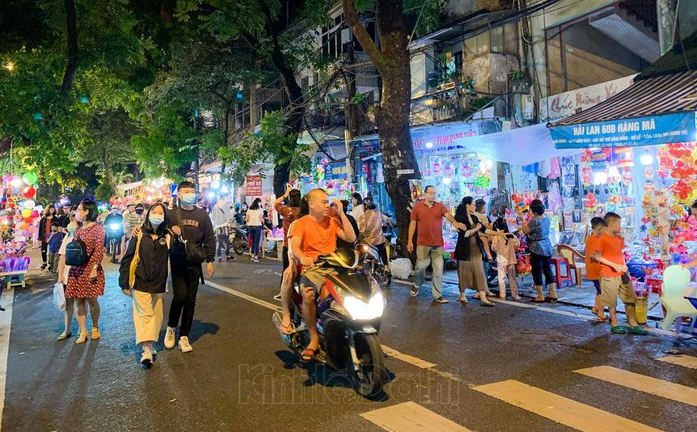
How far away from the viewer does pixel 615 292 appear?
7.33 meters

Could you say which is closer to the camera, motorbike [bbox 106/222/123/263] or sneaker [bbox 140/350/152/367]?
sneaker [bbox 140/350/152/367]

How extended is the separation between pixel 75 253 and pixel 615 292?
7.23 meters

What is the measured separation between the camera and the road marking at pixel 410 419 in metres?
4.20

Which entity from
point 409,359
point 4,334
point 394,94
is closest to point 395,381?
point 409,359

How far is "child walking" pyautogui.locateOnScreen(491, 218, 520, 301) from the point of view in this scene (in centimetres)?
991

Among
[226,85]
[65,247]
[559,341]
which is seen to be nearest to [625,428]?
[559,341]

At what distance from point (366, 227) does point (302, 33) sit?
13.4 meters

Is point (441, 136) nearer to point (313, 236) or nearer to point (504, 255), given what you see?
point (504, 255)

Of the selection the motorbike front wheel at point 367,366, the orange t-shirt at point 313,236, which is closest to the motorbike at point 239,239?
the orange t-shirt at point 313,236

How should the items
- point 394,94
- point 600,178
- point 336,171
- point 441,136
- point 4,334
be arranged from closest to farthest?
1. point 4,334
2. point 394,94
3. point 600,178
4. point 441,136
5. point 336,171

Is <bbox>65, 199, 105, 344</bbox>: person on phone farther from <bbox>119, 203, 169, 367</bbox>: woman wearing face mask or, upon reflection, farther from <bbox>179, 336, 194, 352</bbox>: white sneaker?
<bbox>179, 336, 194, 352</bbox>: white sneaker

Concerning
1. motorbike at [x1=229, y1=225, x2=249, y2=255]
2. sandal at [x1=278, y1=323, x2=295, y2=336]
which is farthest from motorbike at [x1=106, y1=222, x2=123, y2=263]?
sandal at [x1=278, y1=323, x2=295, y2=336]

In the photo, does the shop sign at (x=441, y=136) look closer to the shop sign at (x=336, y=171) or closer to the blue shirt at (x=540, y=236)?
the shop sign at (x=336, y=171)

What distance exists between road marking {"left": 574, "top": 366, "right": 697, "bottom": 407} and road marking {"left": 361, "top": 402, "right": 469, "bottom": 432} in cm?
202
